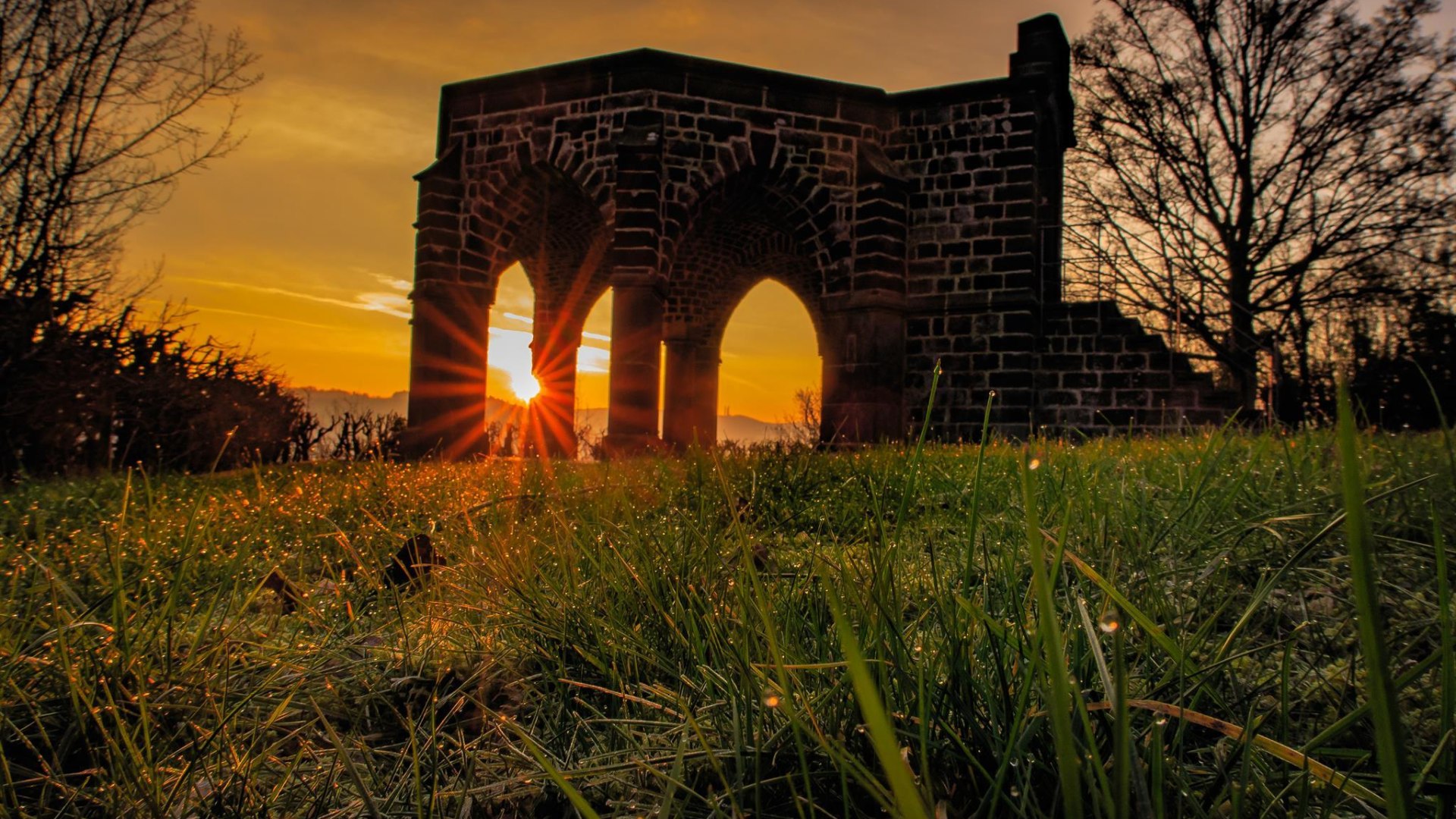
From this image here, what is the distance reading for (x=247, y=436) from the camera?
9305mm

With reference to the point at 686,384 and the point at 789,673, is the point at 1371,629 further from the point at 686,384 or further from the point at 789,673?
the point at 686,384

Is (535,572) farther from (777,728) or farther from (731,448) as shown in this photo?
(731,448)

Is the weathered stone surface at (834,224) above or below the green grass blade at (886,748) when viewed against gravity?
above

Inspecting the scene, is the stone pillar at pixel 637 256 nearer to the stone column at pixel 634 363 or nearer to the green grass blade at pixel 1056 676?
the stone column at pixel 634 363

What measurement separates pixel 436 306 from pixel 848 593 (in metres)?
11.7

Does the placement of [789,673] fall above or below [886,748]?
below

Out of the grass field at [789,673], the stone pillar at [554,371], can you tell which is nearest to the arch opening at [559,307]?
the stone pillar at [554,371]

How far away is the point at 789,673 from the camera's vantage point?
1211 millimetres

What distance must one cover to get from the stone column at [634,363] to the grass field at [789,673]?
356 inches

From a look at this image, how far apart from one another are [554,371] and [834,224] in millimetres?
7821

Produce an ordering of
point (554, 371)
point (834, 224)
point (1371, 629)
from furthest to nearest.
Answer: point (554, 371)
point (834, 224)
point (1371, 629)

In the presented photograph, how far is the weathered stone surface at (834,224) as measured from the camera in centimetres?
1146

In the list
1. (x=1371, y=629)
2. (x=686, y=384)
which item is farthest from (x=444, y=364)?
(x=1371, y=629)

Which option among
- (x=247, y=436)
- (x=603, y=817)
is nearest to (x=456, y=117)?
(x=247, y=436)
